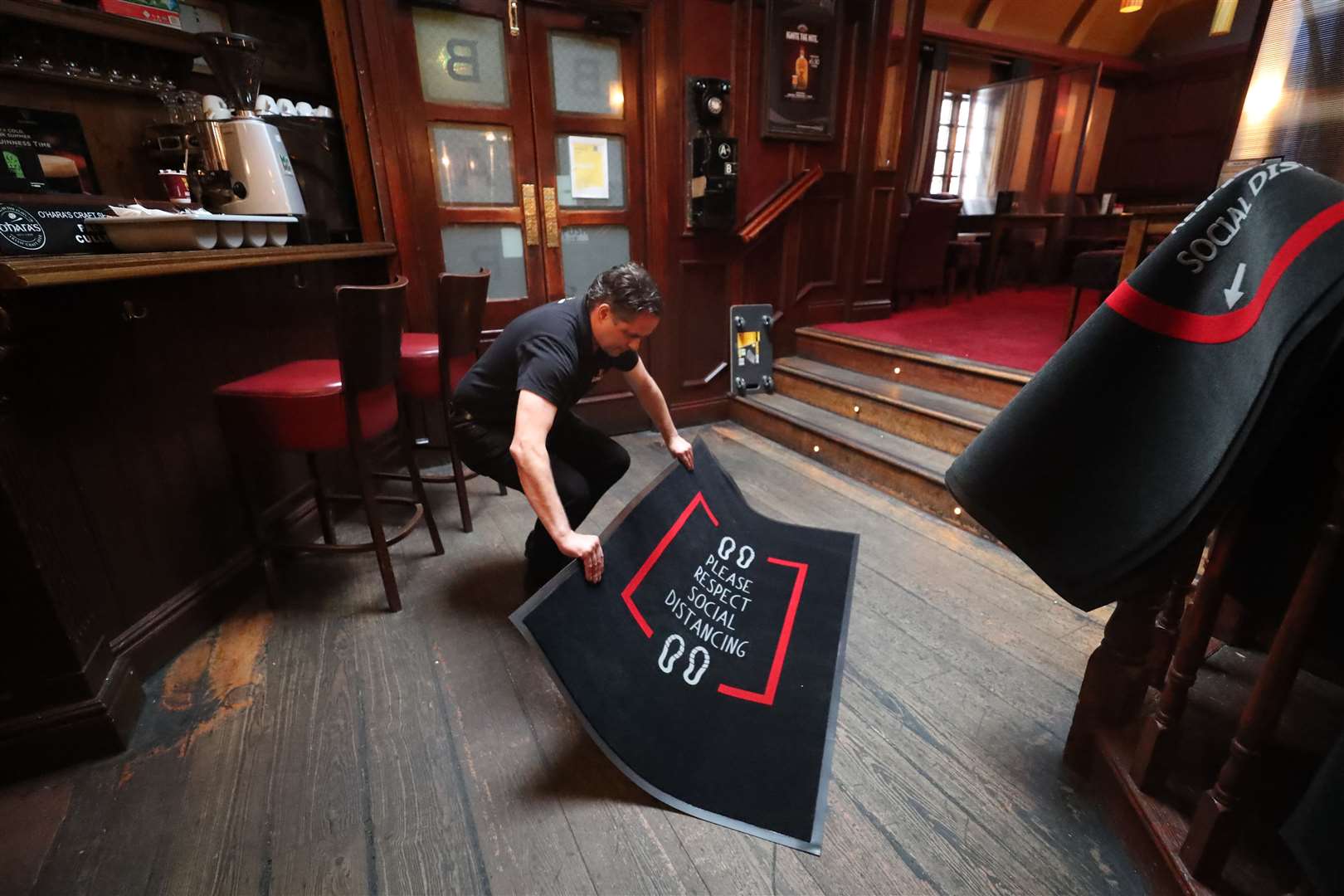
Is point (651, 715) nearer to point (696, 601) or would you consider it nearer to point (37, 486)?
point (696, 601)

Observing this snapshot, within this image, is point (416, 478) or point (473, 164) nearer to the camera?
point (416, 478)

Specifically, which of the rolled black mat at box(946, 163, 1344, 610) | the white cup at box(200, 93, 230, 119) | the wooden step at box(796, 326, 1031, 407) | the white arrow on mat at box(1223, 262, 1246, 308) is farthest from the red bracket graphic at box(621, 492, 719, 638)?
the white cup at box(200, 93, 230, 119)

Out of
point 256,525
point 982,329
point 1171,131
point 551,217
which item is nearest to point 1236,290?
point 256,525

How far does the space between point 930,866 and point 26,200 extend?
2.58 meters

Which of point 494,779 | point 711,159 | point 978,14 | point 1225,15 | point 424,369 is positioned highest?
point 978,14

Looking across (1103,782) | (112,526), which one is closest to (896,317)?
(1103,782)

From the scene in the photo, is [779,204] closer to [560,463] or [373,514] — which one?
[560,463]

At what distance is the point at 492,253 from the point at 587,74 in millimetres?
1025

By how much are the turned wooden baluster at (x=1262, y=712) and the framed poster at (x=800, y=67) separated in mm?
3221

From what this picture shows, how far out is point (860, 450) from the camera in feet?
9.14

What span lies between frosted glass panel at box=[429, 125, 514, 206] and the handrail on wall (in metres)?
1.36

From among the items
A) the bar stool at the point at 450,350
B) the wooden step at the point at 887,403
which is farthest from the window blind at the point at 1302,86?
the bar stool at the point at 450,350

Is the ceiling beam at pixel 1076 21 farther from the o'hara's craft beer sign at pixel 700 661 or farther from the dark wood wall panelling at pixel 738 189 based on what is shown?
the o'hara's craft beer sign at pixel 700 661

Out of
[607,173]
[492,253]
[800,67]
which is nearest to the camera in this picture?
[492,253]
